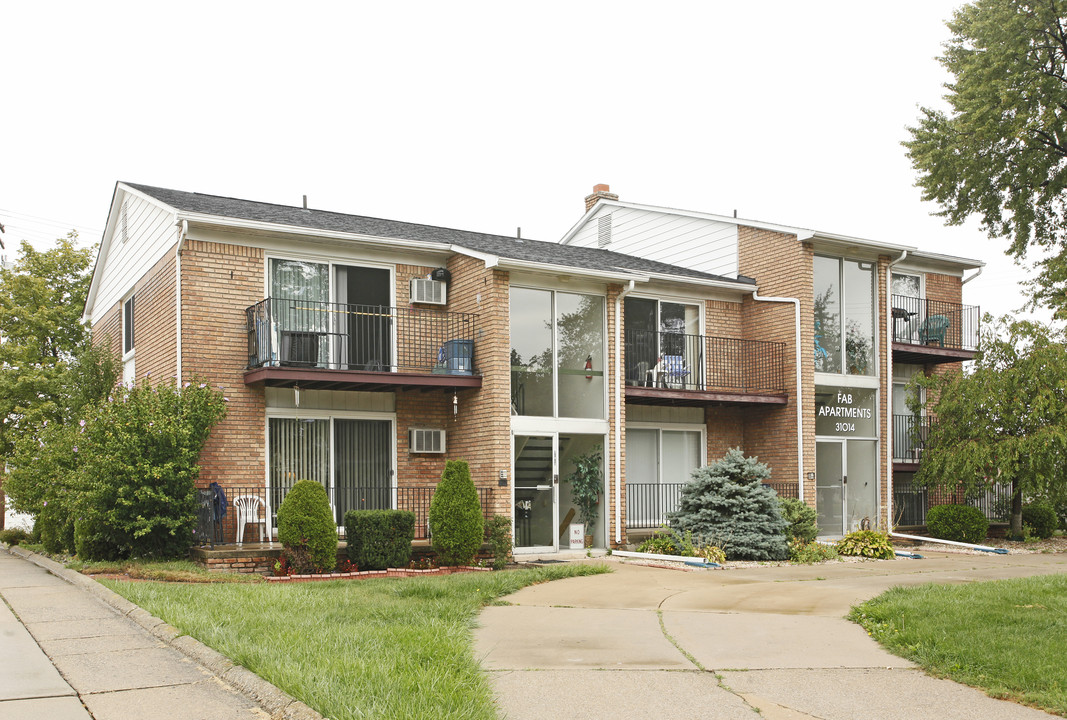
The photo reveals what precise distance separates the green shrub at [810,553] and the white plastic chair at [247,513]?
28.5 ft

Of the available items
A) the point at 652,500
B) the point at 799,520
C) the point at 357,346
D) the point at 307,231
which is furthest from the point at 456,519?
the point at 799,520

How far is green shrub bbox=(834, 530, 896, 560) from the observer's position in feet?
54.3

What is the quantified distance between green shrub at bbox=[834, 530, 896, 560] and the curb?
39.8 ft

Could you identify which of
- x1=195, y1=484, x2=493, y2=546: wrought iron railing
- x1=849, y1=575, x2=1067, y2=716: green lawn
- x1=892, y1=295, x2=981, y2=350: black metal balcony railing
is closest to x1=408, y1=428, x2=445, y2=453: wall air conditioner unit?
x1=195, y1=484, x2=493, y2=546: wrought iron railing

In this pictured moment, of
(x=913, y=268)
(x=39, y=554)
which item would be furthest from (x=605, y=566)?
(x=913, y=268)

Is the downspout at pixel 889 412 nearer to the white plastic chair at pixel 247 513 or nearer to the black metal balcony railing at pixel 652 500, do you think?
the black metal balcony railing at pixel 652 500

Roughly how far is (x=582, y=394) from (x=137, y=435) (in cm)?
748

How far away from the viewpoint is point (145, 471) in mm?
13305

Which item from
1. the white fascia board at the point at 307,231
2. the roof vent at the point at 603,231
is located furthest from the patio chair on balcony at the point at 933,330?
the white fascia board at the point at 307,231

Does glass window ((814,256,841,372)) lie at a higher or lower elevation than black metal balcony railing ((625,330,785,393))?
higher

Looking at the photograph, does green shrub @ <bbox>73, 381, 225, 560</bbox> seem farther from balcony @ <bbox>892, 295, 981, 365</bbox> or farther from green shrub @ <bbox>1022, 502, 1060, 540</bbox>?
green shrub @ <bbox>1022, 502, 1060, 540</bbox>

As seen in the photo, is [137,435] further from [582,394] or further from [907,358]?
[907,358]

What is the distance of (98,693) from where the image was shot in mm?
5973

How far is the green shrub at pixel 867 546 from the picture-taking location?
16562 millimetres
